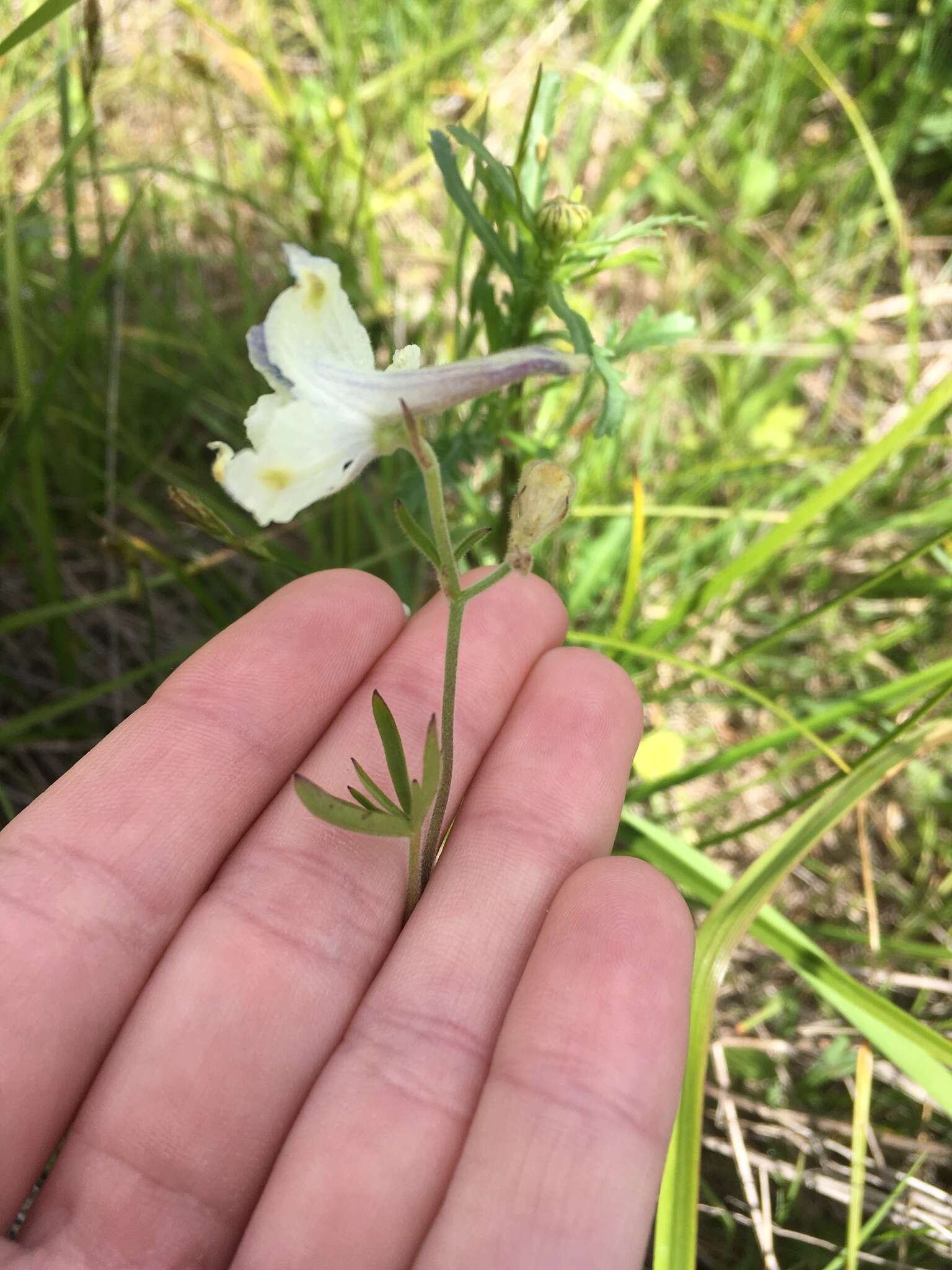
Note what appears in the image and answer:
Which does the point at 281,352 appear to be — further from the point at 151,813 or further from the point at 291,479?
the point at 151,813

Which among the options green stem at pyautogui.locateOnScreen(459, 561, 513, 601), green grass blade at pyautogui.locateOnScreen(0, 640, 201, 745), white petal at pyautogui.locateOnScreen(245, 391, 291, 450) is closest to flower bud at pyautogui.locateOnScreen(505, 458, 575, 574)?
green stem at pyautogui.locateOnScreen(459, 561, 513, 601)

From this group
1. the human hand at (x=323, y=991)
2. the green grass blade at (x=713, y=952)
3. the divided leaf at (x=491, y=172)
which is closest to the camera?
the human hand at (x=323, y=991)

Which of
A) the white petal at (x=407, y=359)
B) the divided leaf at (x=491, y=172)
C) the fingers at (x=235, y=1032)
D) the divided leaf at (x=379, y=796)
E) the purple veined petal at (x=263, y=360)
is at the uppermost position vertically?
the divided leaf at (x=491, y=172)

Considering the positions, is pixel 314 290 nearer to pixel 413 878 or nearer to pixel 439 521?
pixel 439 521

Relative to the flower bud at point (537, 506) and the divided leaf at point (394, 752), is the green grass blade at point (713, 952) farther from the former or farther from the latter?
the flower bud at point (537, 506)

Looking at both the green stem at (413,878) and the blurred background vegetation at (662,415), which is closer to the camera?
the green stem at (413,878)

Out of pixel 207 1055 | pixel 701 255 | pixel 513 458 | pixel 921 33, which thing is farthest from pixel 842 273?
pixel 207 1055

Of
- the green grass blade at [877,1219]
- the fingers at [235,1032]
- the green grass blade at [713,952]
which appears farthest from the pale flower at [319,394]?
the green grass blade at [877,1219]

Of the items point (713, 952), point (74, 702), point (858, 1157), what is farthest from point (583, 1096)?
point (74, 702)
